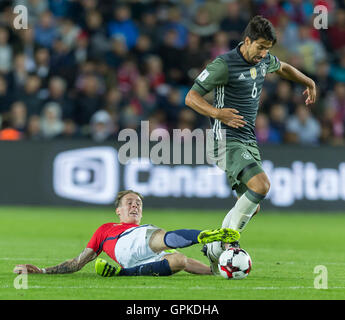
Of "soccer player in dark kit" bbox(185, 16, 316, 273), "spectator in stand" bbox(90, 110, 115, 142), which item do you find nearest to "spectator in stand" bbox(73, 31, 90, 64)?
"spectator in stand" bbox(90, 110, 115, 142)

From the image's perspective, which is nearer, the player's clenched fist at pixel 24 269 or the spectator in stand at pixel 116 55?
the player's clenched fist at pixel 24 269

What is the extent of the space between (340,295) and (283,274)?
151cm

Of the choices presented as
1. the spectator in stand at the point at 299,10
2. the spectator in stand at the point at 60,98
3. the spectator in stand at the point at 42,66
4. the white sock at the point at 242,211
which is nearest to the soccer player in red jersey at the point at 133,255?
the white sock at the point at 242,211

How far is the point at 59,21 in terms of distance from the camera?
18.2 meters

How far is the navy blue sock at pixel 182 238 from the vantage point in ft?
23.9

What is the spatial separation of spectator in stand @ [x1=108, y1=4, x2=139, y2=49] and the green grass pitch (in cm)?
416

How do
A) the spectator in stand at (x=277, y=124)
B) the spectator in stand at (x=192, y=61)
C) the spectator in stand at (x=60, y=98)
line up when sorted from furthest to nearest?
the spectator in stand at (x=192, y=61) < the spectator in stand at (x=277, y=124) < the spectator in stand at (x=60, y=98)

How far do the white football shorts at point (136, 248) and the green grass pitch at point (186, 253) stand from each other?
0.23 m

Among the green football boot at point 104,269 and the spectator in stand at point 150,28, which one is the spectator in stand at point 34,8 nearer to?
the spectator in stand at point 150,28

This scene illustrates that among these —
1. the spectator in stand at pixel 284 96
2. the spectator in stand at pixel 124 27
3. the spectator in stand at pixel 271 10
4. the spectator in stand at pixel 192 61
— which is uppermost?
the spectator in stand at pixel 271 10

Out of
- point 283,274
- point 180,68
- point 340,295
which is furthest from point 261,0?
point 340,295

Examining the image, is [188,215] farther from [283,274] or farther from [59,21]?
[283,274]

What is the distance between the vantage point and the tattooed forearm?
7.98 m
